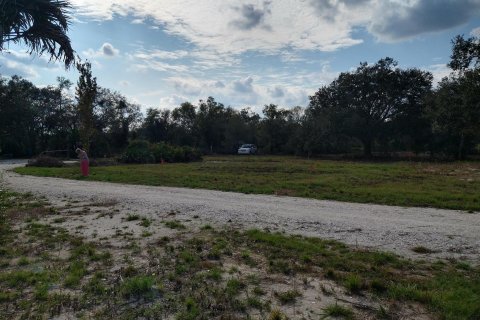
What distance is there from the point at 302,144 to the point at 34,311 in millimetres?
46107

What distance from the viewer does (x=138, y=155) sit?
33625mm

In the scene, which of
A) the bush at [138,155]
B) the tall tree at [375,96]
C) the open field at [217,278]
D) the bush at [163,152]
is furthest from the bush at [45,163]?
the tall tree at [375,96]

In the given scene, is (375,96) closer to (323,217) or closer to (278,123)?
(278,123)

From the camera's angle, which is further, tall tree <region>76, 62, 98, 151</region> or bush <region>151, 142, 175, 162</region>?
bush <region>151, 142, 175, 162</region>

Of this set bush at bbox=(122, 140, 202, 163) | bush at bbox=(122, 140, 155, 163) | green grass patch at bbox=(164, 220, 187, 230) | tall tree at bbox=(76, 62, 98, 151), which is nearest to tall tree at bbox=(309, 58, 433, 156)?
bush at bbox=(122, 140, 202, 163)

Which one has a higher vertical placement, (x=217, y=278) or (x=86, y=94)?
(x=86, y=94)

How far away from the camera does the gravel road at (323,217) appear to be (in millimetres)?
7004

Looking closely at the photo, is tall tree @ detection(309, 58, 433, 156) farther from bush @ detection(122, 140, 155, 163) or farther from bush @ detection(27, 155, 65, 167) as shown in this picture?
bush @ detection(27, 155, 65, 167)

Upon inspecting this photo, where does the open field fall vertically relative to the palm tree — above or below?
below

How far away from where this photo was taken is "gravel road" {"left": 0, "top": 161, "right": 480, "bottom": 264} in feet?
23.0

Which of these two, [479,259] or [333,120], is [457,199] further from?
[333,120]

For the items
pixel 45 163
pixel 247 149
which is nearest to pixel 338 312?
pixel 45 163

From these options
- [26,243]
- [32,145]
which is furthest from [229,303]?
[32,145]

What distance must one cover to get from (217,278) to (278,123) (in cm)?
5208
